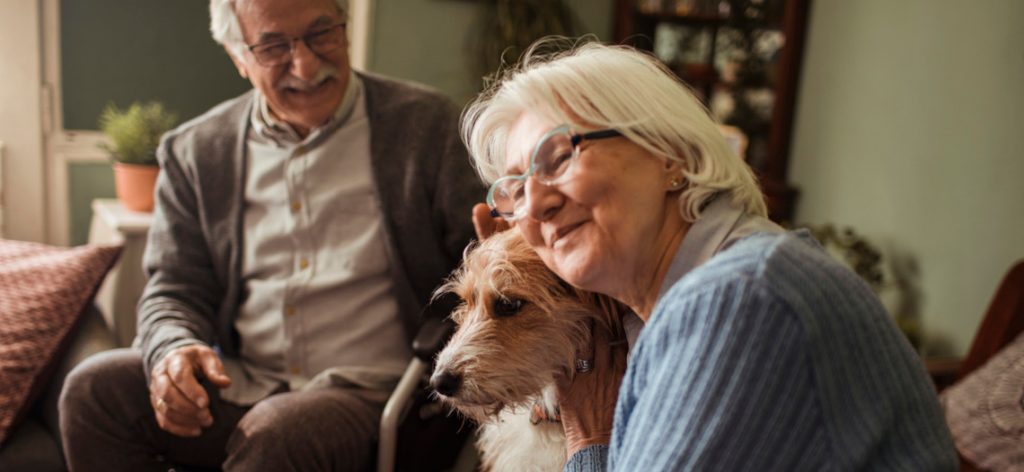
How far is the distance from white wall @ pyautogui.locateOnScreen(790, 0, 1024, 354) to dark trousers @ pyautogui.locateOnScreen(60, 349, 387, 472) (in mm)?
2089

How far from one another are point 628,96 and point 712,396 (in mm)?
390

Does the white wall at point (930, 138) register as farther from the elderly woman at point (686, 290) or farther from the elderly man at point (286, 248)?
the elderly woman at point (686, 290)

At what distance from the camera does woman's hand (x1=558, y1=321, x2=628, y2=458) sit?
3.89 ft

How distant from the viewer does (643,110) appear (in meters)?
0.99

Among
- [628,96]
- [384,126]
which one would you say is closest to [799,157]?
[384,126]

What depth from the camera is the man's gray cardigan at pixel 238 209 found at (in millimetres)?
1817

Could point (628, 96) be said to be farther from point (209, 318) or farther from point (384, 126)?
point (209, 318)

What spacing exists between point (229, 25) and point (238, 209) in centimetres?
40

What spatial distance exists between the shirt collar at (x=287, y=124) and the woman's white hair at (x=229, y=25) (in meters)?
0.11

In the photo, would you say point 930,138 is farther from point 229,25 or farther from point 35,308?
point 35,308

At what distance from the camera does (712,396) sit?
2.52 feet

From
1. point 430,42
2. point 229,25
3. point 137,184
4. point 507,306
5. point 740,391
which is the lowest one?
point 137,184

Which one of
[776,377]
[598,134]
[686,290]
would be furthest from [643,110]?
[776,377]

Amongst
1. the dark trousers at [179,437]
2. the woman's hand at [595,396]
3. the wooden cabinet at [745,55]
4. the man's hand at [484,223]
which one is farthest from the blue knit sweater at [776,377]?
the wooden cabinet at [745,55]
